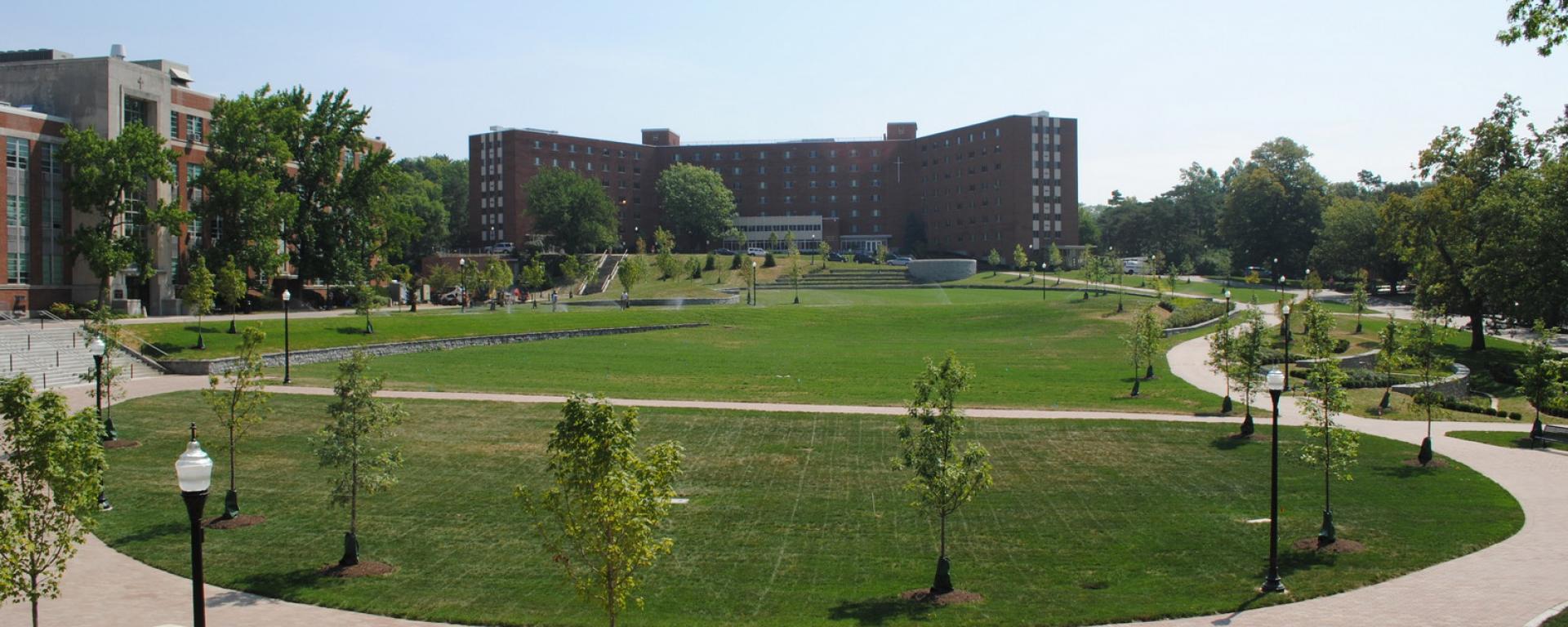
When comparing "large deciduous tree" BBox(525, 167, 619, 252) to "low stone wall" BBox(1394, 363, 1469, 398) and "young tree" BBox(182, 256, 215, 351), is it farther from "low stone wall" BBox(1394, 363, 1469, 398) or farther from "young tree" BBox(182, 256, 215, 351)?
"low stone wall" BBox(1394, 363, 1469, 398)

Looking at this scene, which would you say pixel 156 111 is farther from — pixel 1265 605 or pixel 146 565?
pixel 1265 605

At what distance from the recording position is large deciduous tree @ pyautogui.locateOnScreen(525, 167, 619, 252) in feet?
365

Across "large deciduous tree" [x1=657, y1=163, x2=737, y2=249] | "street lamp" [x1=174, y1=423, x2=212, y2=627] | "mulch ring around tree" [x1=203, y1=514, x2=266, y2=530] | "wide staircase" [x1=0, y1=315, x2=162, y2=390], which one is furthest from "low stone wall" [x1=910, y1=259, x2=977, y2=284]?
"street lamp" [x1=174, y1=423, x2=212, y2=627]

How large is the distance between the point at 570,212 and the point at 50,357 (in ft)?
243

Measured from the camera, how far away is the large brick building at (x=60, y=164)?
171 ft

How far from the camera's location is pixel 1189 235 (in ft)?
448

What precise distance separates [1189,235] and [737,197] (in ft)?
206

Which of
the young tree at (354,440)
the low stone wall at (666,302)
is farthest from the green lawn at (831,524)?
the low stone wall at (666,302)

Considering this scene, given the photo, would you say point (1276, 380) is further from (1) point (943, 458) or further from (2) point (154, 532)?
(2) point (154, 532)

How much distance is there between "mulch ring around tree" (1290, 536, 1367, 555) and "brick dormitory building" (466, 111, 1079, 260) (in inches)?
4068

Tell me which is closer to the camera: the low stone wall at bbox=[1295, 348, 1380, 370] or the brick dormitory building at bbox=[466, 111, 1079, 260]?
the low stone wall at bbox=[1295, 348, 1380, 370]

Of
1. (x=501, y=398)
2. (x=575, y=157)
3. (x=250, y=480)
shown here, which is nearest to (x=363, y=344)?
(x=501, y=398)

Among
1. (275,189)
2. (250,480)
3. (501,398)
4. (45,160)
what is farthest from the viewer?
(275,189)

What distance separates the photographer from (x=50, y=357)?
3975 cm
